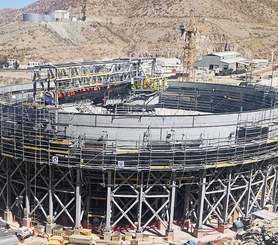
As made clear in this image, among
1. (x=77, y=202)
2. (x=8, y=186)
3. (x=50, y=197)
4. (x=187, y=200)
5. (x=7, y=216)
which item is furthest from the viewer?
(x=7, y=216)

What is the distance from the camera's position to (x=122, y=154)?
32.2 meters

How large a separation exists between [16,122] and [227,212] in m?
18.9

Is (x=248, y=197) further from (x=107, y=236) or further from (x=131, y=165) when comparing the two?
(x=107, y=236)

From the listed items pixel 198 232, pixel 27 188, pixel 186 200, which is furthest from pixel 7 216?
pixel 198 232

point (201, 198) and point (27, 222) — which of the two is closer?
point (201, 198)

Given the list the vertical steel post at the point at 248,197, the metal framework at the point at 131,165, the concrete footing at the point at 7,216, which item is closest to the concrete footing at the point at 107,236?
the metal framework at the point at 131,165

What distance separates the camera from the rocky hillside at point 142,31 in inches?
5497

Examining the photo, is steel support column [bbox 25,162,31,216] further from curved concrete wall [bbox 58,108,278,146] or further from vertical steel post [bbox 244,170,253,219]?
vertical steel post [bbox 244,170,253,219]

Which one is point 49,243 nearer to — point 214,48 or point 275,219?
point 275,219

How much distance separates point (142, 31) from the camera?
168875 millimetres

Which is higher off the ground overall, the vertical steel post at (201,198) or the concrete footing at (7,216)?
the vertical steel post at (201,198)

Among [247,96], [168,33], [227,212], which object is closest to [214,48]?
[168,33]

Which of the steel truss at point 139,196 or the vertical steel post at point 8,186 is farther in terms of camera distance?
the vertical steel post at point 8,186

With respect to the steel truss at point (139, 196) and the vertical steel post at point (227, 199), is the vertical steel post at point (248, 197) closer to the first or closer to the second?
the vertical steel post at point (227, 199)
